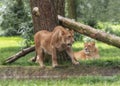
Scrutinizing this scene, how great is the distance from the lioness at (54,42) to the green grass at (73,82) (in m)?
1.22

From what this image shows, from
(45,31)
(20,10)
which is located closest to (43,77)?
(45,31)

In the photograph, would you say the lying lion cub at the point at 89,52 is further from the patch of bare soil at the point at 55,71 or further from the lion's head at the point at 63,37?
the lion's head at the point at 63,37

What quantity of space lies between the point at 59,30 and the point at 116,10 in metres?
21.5

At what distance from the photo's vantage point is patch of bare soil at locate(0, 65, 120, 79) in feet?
39.2

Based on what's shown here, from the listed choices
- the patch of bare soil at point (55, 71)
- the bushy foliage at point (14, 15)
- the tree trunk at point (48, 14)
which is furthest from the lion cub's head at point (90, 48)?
the bushy foliage at point (14, 15)

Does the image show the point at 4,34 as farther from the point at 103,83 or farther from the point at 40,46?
the point at 103,83

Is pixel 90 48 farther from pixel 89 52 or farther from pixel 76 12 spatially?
pixel 76 12

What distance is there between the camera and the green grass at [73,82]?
10.3 meters

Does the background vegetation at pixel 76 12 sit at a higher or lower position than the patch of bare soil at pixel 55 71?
lower

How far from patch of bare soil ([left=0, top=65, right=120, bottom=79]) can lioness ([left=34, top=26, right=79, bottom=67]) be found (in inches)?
11.8

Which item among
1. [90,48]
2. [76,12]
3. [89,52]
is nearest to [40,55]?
[89,52]

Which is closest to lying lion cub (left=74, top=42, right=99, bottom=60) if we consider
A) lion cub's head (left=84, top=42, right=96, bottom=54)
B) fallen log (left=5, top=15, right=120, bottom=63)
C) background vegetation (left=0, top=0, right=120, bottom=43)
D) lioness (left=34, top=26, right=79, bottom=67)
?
lion cub's head (left=84, top=42, right=96, bottom=54)

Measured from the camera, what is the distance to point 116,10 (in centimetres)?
3312

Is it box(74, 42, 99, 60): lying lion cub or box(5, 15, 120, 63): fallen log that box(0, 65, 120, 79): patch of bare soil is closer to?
box(5, 15, 120, 63): fallen log
